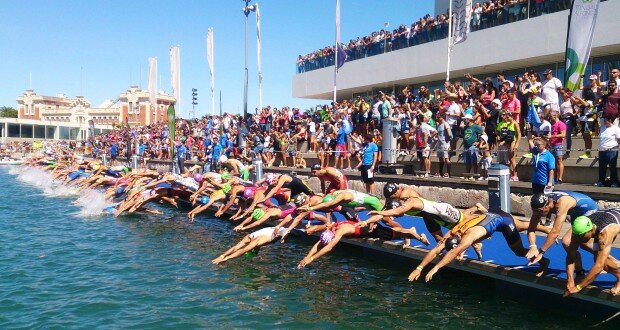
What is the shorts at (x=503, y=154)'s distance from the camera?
12852mm

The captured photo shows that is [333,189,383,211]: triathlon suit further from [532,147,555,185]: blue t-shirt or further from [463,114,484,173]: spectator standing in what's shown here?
[463,114,484,173]: spectator standing

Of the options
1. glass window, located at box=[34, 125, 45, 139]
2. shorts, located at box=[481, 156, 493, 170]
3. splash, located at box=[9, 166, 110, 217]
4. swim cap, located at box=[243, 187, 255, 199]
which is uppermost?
glass window, located at box=[34, 125, 45, 139]

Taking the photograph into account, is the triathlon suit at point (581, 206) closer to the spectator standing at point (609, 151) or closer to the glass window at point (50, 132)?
the spectator standing at point (609, 151)

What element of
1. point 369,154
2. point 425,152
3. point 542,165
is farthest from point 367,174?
point 542,165

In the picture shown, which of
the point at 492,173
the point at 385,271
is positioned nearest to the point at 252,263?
the point at 385,271

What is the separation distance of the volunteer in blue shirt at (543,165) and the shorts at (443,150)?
15.1ft

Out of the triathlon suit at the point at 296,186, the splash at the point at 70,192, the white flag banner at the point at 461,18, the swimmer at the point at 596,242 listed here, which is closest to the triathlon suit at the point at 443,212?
the swimmer at the point at 596,242

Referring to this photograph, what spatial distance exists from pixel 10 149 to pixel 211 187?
68.3 metres

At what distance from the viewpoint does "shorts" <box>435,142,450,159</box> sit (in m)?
14.8

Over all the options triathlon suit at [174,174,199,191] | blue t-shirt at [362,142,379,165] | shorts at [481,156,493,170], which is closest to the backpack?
shorts at [481,156,493,170]

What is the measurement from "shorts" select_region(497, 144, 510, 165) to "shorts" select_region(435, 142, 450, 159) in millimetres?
1861

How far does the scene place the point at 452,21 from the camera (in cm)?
2325

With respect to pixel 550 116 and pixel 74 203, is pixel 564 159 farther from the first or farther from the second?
pixel 74 203

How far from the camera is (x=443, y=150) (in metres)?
14.8
